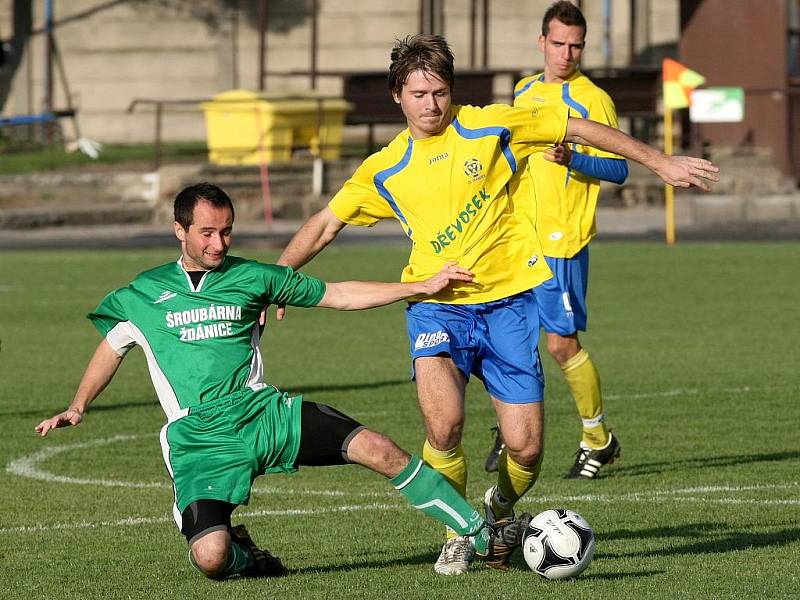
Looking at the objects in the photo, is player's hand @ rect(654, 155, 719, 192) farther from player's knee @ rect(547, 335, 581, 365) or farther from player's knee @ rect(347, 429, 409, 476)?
player's knee @ rect(547, 335, 581, 365)

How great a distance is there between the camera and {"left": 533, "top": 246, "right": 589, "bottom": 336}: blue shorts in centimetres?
911

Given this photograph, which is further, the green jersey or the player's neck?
the player's neck

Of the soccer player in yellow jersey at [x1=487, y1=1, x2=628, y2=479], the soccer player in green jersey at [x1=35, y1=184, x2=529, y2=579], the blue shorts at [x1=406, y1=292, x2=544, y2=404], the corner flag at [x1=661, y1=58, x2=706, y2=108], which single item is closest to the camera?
the soccer player in green jersey at [x1=35, y1=184, x2=529, y2=579]

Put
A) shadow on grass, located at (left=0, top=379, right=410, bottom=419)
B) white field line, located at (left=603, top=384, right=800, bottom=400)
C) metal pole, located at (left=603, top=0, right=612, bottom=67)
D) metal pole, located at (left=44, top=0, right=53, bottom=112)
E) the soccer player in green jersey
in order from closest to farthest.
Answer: the soccer player in green jersey < shadow on grass, located at (left=0, top=379, right=410, bottom=419) < white field line, located at (left=603, top=384, right=800, bottom=400) < metal pole, located at (left=44, top=0, right=53, bottom=112) < metal pole, located at (left=603, top=0, right=612, bottom=67)

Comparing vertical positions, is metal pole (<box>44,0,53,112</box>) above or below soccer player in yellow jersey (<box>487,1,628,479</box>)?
above

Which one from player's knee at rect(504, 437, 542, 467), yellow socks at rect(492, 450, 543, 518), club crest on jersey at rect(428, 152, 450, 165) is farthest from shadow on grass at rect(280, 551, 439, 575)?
club crest on jersey at rect(428, 152, 450, 165)

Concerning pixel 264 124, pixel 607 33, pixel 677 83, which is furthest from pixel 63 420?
pixel 607 33

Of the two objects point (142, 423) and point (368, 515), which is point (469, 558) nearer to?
point (368, 515)

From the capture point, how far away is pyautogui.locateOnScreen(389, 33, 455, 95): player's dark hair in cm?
675

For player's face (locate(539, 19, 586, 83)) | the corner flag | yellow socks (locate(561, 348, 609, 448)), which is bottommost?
yellow socks (locate(561, 348, 609, 448))

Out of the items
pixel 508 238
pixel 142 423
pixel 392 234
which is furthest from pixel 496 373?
pixel 392 234

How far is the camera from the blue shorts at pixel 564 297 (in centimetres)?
911

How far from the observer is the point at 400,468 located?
20.8 ft

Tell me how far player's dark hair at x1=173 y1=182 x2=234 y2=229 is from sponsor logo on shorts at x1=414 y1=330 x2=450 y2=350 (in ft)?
3.19
